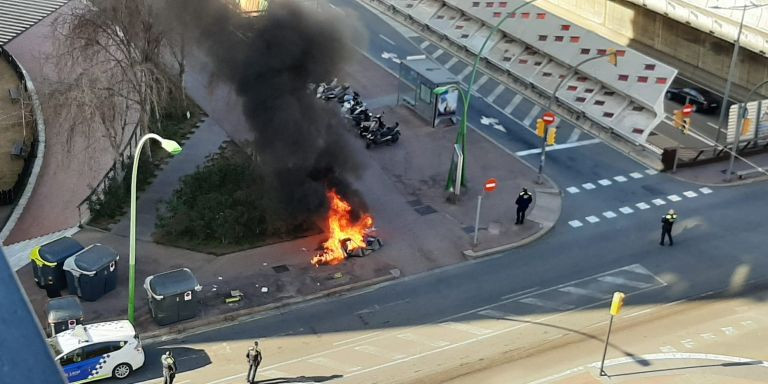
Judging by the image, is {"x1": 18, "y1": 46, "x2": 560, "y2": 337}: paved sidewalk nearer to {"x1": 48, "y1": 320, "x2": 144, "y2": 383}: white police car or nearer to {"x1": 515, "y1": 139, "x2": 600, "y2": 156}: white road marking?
{"x1": 515, "y1": 139, "x2": 600, "y2": 156}: white road marking

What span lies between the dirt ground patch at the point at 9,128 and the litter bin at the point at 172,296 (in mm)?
10577

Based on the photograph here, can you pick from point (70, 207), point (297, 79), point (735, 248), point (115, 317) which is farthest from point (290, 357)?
point (735, 248)

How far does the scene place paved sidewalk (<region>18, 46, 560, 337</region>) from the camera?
2473 centimetres

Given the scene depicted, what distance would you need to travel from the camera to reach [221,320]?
78.1 feet

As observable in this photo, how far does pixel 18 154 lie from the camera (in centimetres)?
3266

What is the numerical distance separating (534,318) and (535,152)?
37.0 ft

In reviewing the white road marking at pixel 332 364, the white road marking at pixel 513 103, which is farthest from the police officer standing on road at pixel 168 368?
the white road marking at pixel 513 103

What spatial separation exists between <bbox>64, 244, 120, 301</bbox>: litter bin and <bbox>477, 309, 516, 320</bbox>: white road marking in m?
9.85

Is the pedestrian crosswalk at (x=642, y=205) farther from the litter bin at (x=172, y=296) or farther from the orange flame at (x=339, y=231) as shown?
the litter bin at (x=172, y=296)

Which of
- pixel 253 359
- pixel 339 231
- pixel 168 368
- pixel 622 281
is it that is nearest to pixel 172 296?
pixel 168 368

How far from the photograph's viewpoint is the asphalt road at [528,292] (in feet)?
73.7

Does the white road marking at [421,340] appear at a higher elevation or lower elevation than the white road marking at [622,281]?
lower

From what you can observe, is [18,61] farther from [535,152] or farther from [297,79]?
[535,152]

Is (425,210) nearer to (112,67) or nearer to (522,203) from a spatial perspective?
(522,203)
